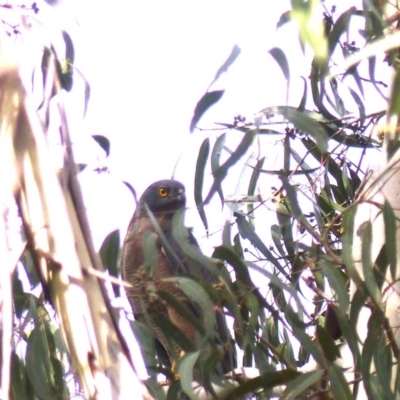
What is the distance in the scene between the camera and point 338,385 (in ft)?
6.30

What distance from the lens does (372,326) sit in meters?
2.01

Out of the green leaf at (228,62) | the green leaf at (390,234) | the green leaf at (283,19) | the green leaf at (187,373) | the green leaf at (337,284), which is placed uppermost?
the green leaf at (283,19)

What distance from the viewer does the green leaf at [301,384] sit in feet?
6.43

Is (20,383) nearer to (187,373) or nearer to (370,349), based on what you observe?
(187,373)

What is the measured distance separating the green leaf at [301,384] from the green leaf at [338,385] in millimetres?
41

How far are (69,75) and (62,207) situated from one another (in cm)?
167

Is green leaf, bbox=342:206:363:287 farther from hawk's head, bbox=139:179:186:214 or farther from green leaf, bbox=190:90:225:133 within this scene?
hawk's head, bbox=139:179:186:214

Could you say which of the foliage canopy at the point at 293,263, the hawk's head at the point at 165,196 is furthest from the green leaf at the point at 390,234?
the hawk's head at the point at 165,196

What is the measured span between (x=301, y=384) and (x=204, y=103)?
27.6 inches

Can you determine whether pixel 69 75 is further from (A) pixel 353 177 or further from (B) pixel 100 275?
(B) pixel 100 275

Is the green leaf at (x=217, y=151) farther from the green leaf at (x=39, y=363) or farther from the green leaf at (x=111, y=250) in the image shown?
the green leaf at (x=39, y=363)

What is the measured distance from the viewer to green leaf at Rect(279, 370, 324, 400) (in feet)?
6.43

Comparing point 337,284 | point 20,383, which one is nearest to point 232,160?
point 337,284

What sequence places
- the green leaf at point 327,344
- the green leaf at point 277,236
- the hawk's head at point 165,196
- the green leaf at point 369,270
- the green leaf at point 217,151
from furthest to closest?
the hawk's head at point 165,196 < the green leaf at point 277,236 < the green leaf at point 217,151 < the green leaf at point 327,344 < the green leaf at point 369,270
